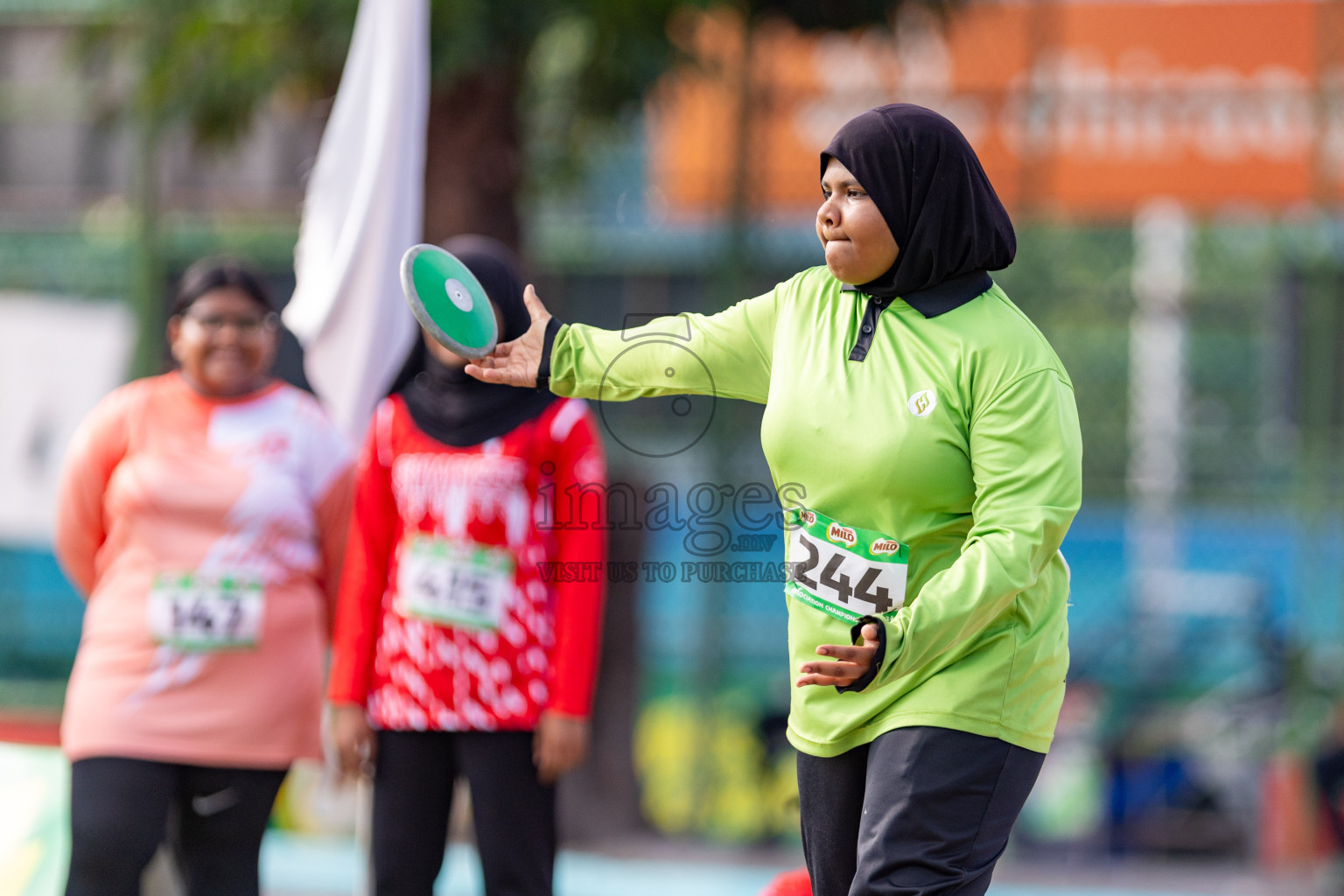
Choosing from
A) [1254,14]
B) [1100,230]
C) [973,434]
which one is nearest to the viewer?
[973,434]

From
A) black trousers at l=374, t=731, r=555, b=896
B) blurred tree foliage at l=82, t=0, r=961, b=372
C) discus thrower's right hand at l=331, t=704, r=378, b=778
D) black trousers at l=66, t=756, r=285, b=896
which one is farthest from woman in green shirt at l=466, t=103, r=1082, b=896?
blurred tree foliage at l=82, t=0, r=961, b=372

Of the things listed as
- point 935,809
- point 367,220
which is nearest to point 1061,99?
point 367,220

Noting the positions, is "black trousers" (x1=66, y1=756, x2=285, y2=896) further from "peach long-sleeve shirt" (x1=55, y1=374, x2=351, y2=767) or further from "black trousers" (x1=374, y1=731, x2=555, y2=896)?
"black trousers" (x1=374, y1=731, x2=555, y2=896)

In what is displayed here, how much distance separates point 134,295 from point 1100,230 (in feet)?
15.3

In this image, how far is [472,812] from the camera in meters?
3.27

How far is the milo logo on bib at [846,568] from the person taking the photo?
7.86ft

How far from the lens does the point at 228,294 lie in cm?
355

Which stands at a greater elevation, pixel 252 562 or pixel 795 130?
pixel 795 130

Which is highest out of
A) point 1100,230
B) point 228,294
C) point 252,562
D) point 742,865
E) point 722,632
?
point 1100,230

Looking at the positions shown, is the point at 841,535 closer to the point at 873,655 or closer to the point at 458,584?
the point at 873,655

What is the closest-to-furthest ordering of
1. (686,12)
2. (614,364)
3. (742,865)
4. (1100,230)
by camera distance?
(614,364), (686,12), (742,865), (1100,230)

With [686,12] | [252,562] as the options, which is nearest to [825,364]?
[252,562]

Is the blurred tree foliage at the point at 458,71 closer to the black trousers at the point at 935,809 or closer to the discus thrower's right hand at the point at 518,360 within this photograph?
the discus thrower's right hand at the point at 518,360

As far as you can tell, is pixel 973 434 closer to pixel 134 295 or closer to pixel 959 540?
pixel 959 540
